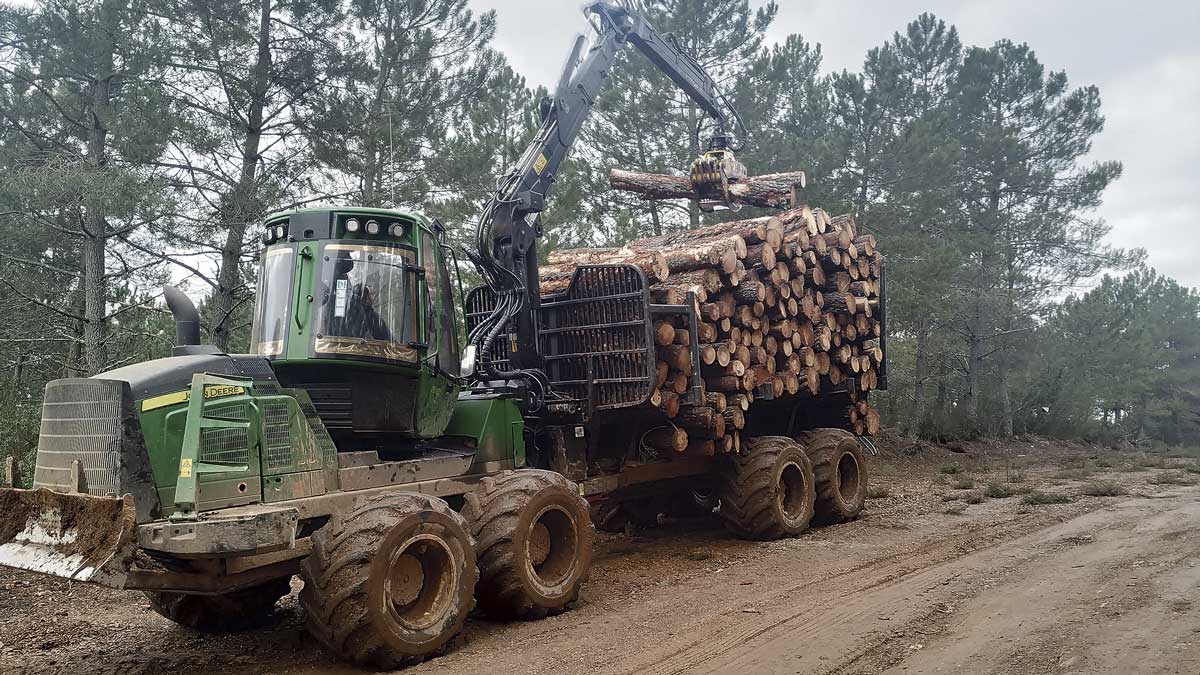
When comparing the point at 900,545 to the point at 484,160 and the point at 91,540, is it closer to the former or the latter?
the point at 91,540

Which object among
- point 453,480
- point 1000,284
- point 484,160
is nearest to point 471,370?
point 453,480

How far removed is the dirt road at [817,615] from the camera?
5.38m

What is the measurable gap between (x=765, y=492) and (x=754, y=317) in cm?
191

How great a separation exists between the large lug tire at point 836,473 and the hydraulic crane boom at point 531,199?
405 centimetres

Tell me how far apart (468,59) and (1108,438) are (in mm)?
22941

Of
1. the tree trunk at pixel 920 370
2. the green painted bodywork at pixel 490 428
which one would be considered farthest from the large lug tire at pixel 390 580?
the tree trunk at pixel 920 370

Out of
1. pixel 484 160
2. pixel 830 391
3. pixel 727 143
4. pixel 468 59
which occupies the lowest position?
pixel 830 391

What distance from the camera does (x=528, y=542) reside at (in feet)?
22.2

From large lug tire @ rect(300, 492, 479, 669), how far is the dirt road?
0.85 ft

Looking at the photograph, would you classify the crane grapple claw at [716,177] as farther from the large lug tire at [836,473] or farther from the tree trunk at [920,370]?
the tree trunk at [920,370]

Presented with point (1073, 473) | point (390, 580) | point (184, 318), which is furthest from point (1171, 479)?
point (184, 318)

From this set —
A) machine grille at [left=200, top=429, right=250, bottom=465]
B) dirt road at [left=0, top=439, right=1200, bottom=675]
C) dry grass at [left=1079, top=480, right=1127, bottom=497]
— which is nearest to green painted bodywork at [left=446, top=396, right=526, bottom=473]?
dirt road at [left=0, top=439, right=1200, bottom=675]

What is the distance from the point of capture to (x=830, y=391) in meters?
11.5

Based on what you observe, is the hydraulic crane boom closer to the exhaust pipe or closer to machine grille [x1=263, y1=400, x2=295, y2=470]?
machine grille [x1=263, y1=400, x2=295, y2=470]
